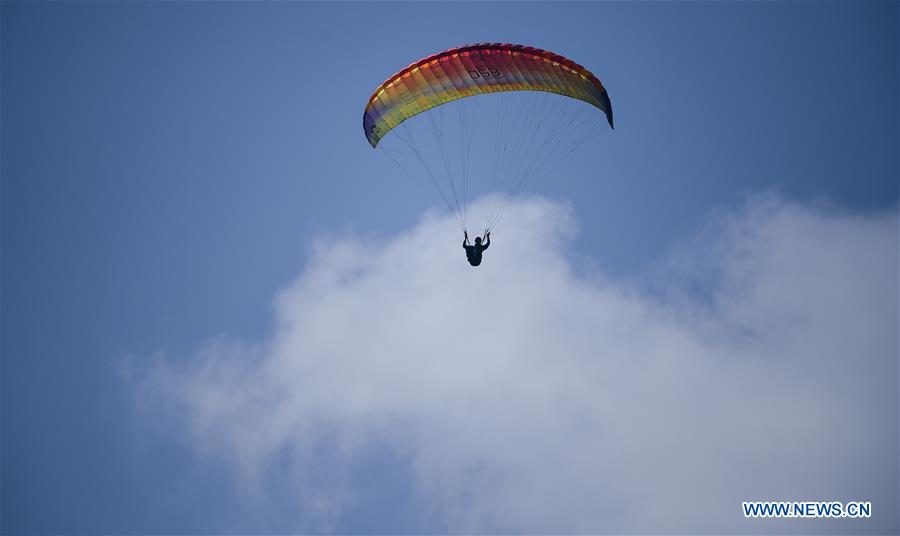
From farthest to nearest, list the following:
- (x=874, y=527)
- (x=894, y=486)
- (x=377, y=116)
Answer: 1. (x=874, y=527)
2. (x=894, y=486)
3. (x=377, y=116)

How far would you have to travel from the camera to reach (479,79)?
27.3m

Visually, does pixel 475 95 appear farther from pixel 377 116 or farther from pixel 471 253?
pixel 471 253

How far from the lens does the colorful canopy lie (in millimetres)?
26406

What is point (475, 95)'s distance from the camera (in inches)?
1094

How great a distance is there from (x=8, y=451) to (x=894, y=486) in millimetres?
128045

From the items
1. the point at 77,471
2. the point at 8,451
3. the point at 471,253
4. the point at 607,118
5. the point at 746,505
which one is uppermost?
the point at 8,451

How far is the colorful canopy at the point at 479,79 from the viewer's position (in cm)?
2641

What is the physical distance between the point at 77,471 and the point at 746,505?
90.9 meters

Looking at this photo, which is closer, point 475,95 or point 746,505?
point 475,95

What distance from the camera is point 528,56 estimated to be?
2639 cm

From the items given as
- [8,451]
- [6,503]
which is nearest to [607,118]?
[6,503]

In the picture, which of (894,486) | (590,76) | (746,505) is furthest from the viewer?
(894,486)

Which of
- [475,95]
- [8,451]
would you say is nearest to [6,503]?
[8,451]

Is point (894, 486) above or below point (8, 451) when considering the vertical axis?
below
